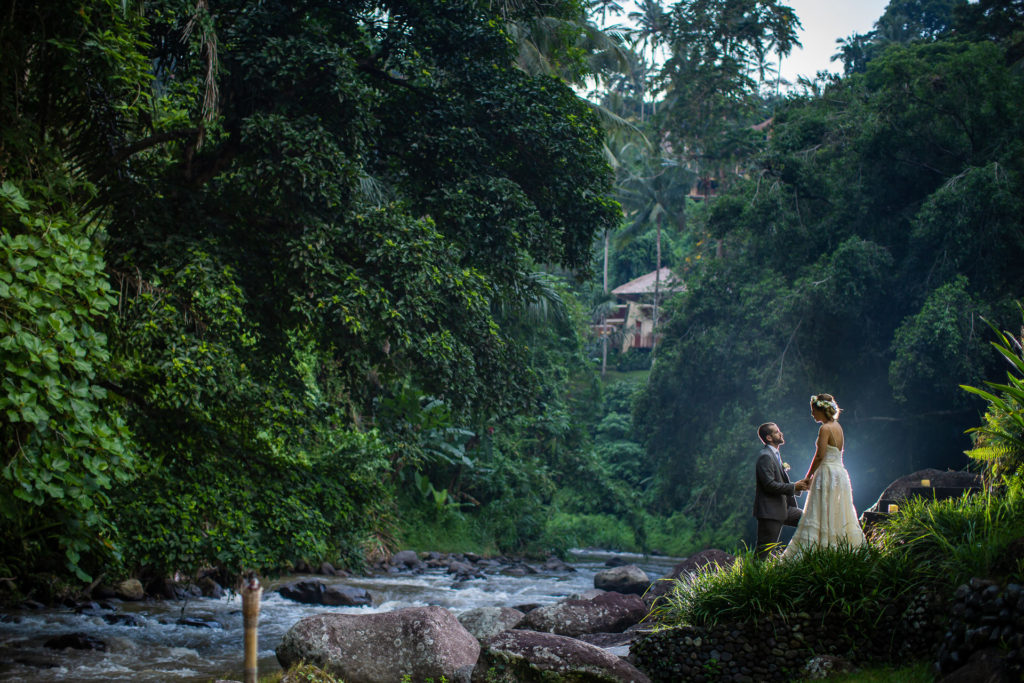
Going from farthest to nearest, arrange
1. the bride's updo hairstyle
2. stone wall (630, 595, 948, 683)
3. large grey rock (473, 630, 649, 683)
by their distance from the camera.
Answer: the bride's updo hairstyle
large grey rock (473, 630, 649, 683)
stone wall (630, 595, 948, 683)

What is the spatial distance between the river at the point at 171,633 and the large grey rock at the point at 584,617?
3.48 m

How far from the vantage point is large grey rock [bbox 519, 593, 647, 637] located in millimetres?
11648

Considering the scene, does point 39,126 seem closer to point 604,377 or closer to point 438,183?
point 438,183

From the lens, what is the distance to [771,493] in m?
8.45

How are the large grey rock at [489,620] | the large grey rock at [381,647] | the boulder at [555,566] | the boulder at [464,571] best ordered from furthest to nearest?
1. the boulder at [555,566]
2. the boulder at [464,571]
3. the large grey rock at [489,620]
4. the large grey rock at [381,647]

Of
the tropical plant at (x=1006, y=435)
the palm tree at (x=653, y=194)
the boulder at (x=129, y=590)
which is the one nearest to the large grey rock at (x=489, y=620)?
the boulder at (x=129, y=590)

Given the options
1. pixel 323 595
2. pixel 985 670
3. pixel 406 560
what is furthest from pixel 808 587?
pixel 406 560

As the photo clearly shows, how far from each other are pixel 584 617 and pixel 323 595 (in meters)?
5.73

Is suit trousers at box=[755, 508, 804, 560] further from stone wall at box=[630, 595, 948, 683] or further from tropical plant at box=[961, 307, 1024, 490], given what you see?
tropical plant at box=[961, 307, 1024, 490]

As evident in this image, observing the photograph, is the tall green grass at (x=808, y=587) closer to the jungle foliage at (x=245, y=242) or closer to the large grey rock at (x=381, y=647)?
the large grey rock at (x=381, y=647)

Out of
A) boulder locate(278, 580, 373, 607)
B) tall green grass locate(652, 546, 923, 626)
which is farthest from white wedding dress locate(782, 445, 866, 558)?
boulder locate(278, 580, 373, 607)

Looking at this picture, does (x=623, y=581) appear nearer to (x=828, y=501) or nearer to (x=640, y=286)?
(x=828, y=501)

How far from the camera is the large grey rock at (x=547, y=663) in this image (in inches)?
272

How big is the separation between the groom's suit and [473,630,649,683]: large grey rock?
212 cm
